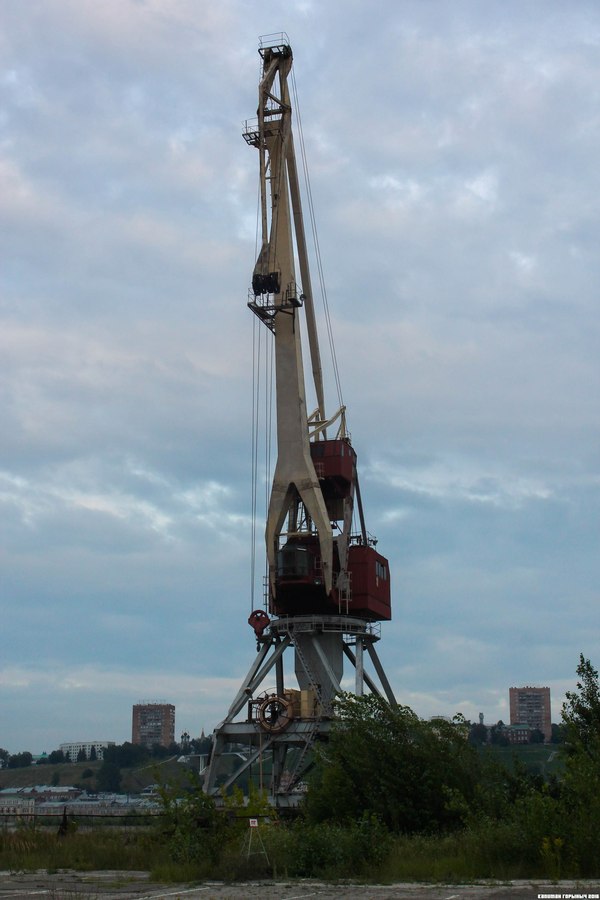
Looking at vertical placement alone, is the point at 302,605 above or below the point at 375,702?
above

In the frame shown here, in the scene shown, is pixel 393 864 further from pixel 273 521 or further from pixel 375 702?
pixel 273 521

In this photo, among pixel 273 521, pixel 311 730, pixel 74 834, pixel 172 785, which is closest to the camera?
pixel 172 785

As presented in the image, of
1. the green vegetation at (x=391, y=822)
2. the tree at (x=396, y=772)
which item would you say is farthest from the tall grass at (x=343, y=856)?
the tree at (x=396, y=772)

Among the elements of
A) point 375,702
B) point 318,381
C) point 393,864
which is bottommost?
point 393,864

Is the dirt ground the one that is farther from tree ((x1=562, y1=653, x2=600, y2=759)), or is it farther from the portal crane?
the portal crane

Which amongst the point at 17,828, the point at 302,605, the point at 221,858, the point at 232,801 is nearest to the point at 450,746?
the point at 232,801

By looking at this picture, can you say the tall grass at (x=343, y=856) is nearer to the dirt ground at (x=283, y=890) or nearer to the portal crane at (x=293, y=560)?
the dirt ground at (x=283, y=890)

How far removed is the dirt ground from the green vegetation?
140 centimetres

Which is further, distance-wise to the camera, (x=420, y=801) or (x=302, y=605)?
(x=302, y=605)

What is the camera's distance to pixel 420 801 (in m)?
35.3

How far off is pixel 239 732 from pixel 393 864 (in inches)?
1482

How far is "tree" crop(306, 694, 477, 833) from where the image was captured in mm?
34781

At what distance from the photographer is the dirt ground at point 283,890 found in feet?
71.9

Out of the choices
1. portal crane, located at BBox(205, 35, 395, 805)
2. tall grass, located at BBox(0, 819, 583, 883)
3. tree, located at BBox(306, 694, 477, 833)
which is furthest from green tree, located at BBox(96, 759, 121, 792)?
tall grass, located at BBox(0, 819, 583, 883)
